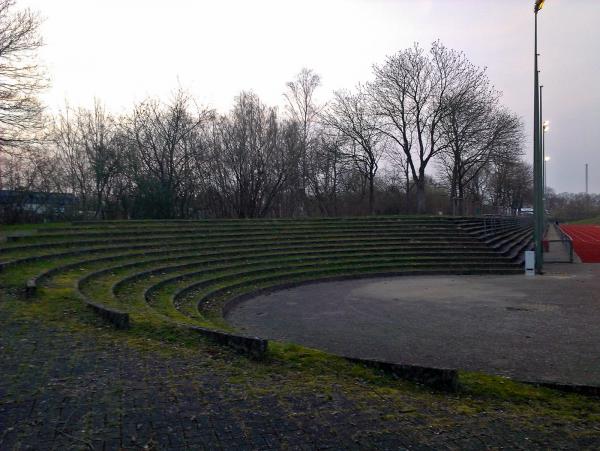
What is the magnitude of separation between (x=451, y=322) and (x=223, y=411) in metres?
8.24

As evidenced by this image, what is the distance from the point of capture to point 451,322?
1143 centimetres

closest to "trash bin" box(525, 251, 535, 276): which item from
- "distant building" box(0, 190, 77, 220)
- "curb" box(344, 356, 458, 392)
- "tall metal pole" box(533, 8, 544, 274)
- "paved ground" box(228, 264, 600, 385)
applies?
"tall metal pole" box(533, 8, 544, 274)

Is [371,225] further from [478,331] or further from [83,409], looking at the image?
[83,409]

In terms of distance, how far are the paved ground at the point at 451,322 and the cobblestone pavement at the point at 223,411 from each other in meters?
3.28

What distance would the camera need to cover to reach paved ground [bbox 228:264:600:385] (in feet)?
27.3

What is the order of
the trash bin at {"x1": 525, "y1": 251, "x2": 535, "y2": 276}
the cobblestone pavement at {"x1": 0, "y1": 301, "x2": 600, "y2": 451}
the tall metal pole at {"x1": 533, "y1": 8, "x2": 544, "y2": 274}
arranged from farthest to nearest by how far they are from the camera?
the trash bin at {"x1": 525, "y1": 251, "x2": 535, "y2": 276} < the tall metal pole at {"x1": 533, "y1": 8, "x2": 544, "y2": 274} < the cobblestone pavement at {"x1": 0, "y1": 301, "x2": 600, "y2": 451}

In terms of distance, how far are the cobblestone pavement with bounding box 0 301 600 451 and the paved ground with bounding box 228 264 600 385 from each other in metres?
3.28

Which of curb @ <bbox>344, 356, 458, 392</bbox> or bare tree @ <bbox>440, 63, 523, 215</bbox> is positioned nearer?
curb @ <bbox>344, 356, 458, 392</bbox>

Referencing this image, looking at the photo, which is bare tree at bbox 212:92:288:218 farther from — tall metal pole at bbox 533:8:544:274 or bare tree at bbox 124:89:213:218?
tall metal pole at bbox 533:8:544:274

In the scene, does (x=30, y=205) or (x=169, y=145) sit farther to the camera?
(x=169, y=145)

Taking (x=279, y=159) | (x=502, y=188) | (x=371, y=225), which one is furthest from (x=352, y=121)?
(x=502, y=188)

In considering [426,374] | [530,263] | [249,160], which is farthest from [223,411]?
[249,160]

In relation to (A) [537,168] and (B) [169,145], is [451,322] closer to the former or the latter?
(A) [537,168]

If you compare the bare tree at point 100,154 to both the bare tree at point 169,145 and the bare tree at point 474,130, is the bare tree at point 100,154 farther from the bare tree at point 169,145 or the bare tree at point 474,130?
the bare tree at point 474,130
